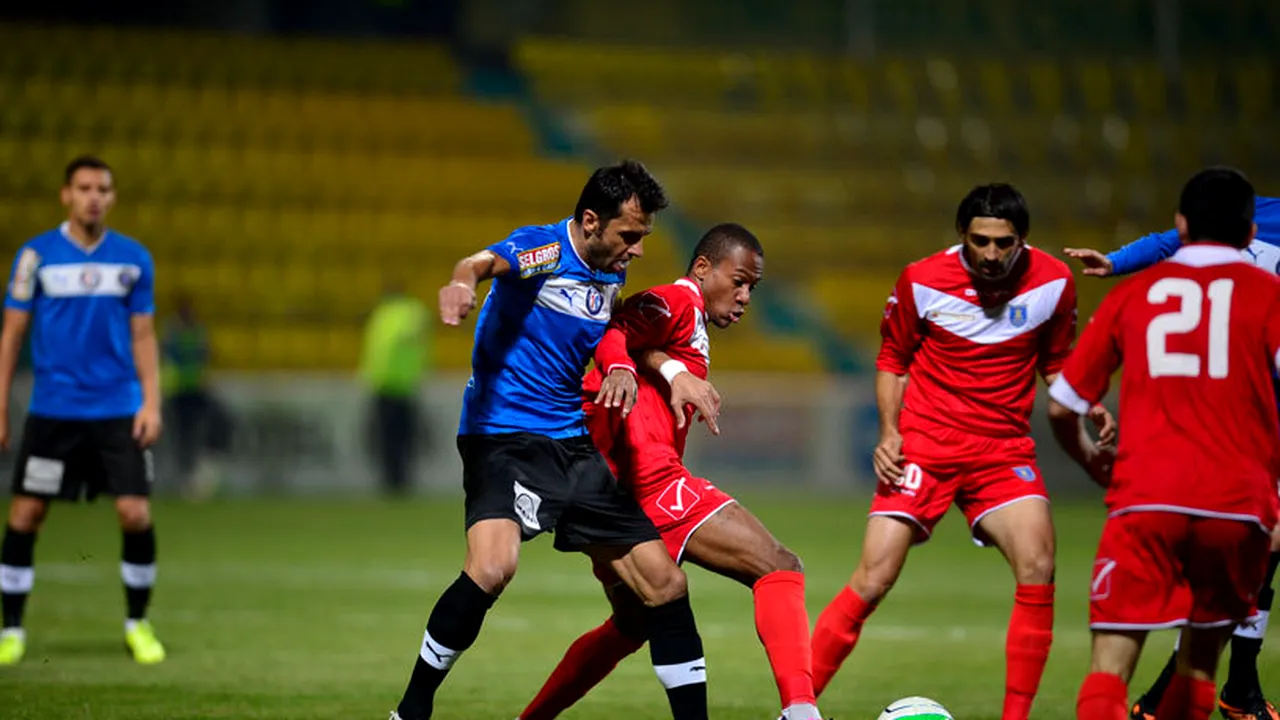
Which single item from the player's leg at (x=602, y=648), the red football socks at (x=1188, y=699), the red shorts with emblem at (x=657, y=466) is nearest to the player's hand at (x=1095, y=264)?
the red shorts with emblem at (x=657, y=466)

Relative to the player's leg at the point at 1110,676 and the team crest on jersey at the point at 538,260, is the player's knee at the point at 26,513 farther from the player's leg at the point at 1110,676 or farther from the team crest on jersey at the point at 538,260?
the player's leg at the point at 1110,676

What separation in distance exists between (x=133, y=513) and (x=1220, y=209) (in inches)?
223

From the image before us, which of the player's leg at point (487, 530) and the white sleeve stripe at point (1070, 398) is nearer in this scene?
the white sleeve stripe at point (1070, 398)

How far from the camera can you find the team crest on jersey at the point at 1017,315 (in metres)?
6.57

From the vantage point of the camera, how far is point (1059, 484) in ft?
63.6

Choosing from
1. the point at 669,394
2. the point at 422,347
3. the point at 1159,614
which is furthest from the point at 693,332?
the point at 422,347

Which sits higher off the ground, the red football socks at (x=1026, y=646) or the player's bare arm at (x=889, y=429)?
the player's bare arm at (x=889, y=429)

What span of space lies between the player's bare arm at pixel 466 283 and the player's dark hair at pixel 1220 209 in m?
2.15

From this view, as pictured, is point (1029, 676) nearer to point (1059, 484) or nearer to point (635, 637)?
point (635, 637)

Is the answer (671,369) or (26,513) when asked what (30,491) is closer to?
(26,513)

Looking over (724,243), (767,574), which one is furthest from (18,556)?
(767,574)

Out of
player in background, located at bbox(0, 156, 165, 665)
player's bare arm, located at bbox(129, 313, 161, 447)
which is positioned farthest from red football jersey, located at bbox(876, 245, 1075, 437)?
player in background, located at bbox(0, 156, 165, 665)

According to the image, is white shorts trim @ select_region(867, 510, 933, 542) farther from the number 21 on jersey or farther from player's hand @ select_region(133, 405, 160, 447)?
player's hand @ select_region(133, 405, 160, 447)

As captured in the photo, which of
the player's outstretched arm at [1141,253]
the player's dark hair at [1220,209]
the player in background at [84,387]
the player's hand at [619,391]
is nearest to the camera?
the player's dark hair at [1220,209]
